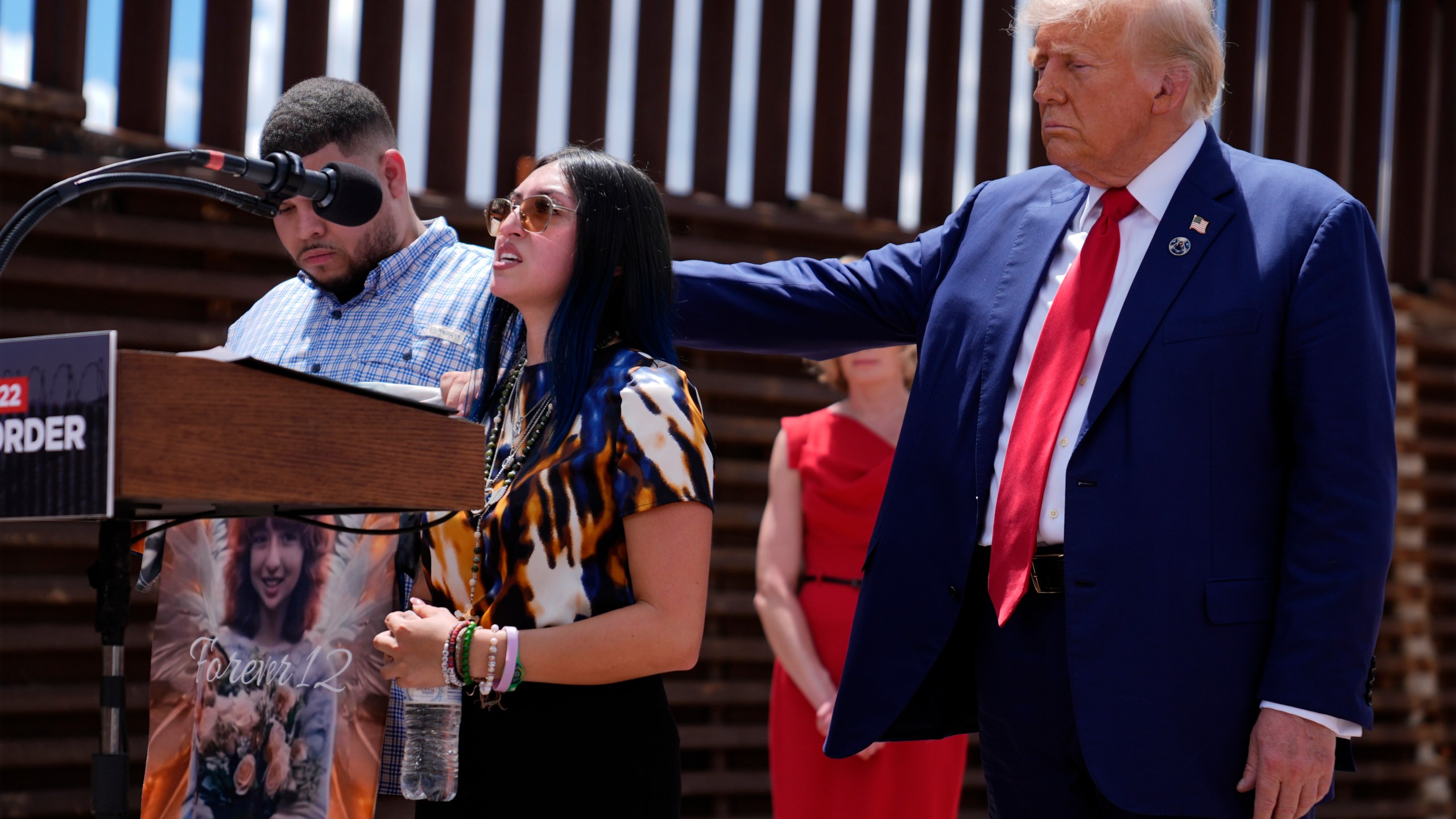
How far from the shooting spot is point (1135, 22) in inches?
84.3

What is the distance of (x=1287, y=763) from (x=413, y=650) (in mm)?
1207

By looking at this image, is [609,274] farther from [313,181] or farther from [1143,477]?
[1143,477]

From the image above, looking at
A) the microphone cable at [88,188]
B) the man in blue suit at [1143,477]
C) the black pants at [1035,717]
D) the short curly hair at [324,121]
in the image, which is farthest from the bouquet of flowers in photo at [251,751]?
the short curly hair at [324,121]

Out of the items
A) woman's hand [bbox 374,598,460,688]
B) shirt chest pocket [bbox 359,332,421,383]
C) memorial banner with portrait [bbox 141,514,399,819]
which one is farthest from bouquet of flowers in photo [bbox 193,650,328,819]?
shirt chest pocket [bbox 359,332,421,383]

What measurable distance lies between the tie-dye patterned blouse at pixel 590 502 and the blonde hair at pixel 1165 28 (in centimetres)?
87

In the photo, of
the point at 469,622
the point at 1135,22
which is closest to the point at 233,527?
the point at 469,622

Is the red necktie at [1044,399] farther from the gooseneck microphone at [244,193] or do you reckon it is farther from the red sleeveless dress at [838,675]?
the red sleeveless dress at [838,675]

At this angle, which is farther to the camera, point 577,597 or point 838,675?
point 838,675

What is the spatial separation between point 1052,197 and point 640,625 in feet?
3.41

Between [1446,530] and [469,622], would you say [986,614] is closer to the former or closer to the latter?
[469,622]

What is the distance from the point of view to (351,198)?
183 centimetres

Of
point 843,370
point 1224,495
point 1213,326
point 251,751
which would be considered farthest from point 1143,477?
point 843,370

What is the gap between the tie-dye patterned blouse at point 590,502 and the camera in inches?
77.9

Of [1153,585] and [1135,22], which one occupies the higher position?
[1135,22]
